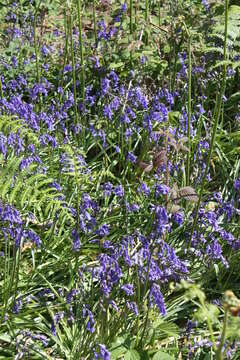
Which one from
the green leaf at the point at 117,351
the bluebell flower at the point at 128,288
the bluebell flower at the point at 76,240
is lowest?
the green leaf at the point at 117,351

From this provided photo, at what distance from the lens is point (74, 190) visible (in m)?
4.36

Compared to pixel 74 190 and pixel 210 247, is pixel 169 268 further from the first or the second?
pixel 74 190

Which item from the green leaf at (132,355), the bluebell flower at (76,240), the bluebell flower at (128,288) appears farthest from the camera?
the bluebell flower at (76,240)

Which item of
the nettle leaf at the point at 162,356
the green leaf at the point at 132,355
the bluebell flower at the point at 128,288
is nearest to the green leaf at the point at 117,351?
the green leaf at the point at 132,355

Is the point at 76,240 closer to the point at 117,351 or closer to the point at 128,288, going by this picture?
the point at 128,288

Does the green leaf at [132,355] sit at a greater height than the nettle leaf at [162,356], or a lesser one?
lesser

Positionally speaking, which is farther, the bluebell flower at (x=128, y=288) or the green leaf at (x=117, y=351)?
the green leaf at (x=117, y=351)

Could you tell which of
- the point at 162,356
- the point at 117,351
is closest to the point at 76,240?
the point at 117,351

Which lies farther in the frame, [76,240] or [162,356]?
[76,240]

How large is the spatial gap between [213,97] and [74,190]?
235 cm

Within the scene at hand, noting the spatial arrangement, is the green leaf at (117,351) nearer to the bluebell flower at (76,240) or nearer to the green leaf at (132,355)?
the green leaf at (132,355)

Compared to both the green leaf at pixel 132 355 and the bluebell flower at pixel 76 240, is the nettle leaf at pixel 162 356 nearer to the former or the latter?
the green leaf at pixel 132 355

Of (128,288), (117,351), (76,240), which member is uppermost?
(76,240)

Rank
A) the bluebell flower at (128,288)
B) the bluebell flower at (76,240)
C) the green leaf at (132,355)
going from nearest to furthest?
the bluebell flower at (128,288) < the green leaf at (132,355) < the bluebell flower at (76,240)
